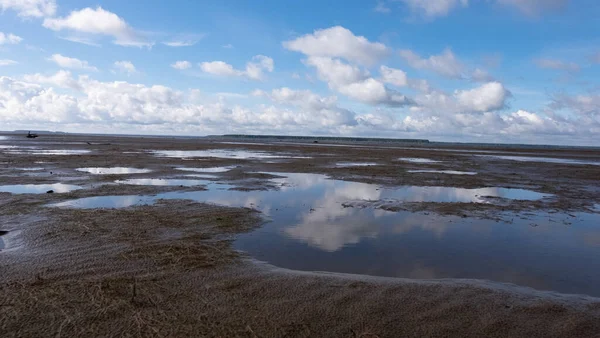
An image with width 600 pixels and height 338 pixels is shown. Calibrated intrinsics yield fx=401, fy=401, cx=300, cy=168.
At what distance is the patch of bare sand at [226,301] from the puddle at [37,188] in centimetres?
879

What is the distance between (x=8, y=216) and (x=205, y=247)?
6.82m

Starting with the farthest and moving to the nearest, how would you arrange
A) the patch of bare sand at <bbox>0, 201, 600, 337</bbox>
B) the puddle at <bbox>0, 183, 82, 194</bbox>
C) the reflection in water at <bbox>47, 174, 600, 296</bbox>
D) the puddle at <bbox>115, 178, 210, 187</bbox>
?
1. the puddle at <bbox>115, 178, 210, 187</bbox>
2. the puddle at <bbox>0, 183, 82, 194</bbox>
3. the reflection in water at <bbox>47, 174, 600, 296</bbox>
4. the patch of bare sand at <bbox>0, 201, 600, 337</bbox>

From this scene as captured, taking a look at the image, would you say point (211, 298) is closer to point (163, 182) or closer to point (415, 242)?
point (415, 242)

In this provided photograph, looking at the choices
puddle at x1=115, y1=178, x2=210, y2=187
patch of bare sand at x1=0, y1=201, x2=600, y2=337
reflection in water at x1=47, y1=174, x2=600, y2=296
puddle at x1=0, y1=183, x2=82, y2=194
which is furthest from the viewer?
puddle at x1=115, y1=178, x2=210, y2=187

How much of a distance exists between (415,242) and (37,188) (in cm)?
1567

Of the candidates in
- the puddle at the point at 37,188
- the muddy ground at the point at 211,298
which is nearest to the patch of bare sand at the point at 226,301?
the muddy ground at the point at 211,298

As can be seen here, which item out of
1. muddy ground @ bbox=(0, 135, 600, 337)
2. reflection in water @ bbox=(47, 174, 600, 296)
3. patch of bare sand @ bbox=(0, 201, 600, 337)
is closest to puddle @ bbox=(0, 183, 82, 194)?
reflection in water @ bbox=(47, 174, 600, 296)

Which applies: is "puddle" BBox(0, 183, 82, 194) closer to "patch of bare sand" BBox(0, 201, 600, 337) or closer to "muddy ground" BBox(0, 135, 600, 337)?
"muddy ground" BBox(0, 135, 600, 337)

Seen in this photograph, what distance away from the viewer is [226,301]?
19.8ft

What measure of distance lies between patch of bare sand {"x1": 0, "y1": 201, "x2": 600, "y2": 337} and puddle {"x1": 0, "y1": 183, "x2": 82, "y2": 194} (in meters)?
8.79

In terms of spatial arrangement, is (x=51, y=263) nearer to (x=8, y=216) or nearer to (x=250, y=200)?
(x=8, y=216)

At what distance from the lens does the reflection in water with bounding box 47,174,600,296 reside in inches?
313

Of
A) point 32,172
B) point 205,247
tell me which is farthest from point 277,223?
point 32,172

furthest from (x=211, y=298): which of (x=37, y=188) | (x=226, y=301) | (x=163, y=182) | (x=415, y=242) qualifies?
(x=163, y=182)
